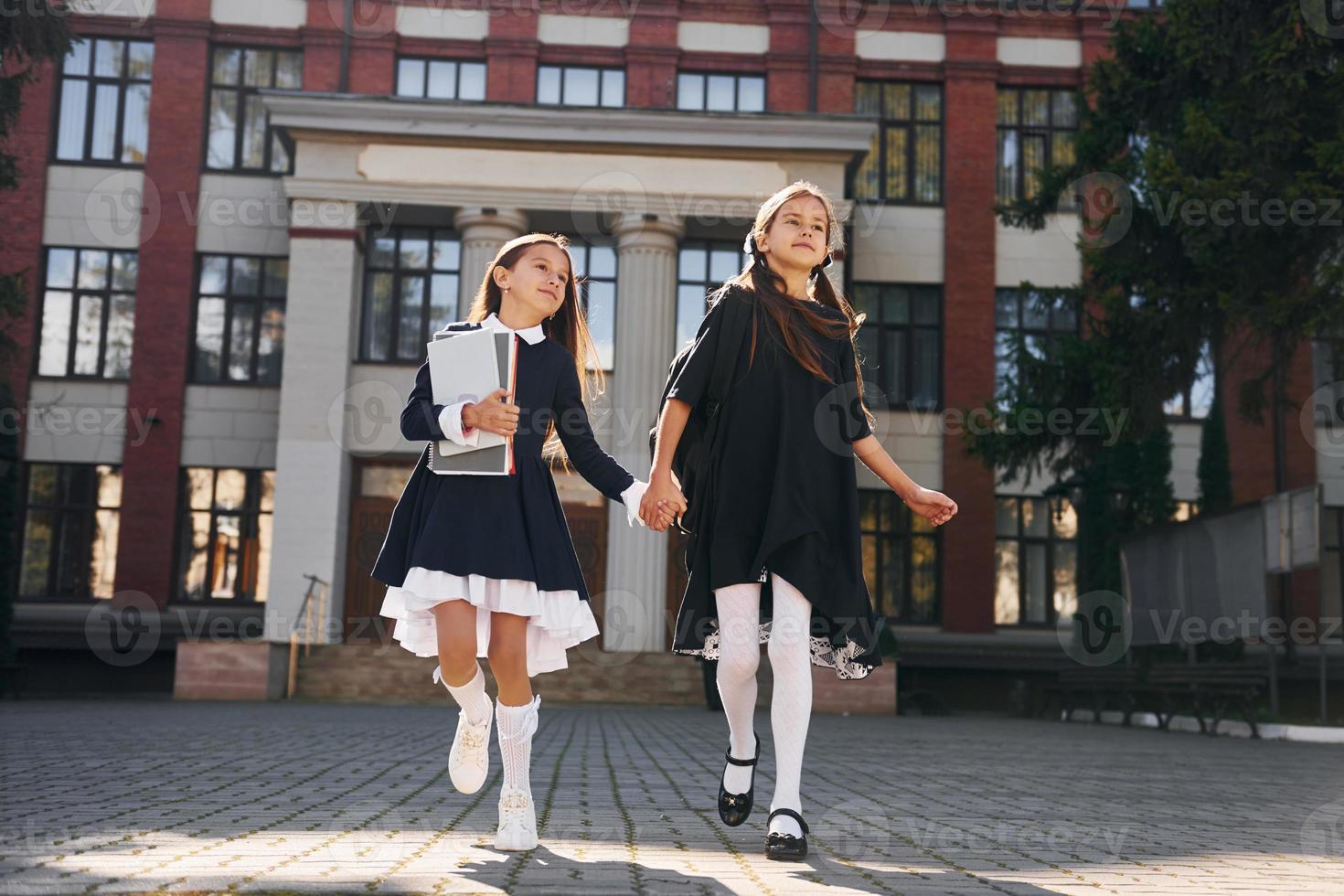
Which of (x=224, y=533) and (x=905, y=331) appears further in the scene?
(x=905, y=331)

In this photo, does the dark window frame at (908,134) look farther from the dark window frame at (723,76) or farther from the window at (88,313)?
the window at (88,313)

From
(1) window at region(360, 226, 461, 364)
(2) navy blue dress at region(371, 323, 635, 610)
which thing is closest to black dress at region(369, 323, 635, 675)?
(2) navy blue dress at region(371, 323, 635, 610)

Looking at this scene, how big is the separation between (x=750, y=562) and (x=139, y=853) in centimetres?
219

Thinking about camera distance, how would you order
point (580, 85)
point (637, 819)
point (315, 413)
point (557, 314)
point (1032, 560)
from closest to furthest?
point (557, 314)
point (637, 819)
point (315, 413)
point (1032, 560)
point (580, 85)

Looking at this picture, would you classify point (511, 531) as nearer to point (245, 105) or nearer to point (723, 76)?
point (723, 76)

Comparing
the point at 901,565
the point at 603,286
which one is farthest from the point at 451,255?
the point at 901,565

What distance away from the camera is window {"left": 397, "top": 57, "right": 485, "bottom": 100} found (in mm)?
27500

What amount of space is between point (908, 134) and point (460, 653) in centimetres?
2509

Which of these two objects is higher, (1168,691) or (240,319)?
(240,319)

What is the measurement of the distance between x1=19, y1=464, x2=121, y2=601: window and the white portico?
465 centimetres

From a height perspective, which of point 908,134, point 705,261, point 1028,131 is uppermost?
point 1028,131

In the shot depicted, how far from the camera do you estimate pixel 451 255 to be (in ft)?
85.5

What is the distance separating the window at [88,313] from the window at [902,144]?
14700 mm

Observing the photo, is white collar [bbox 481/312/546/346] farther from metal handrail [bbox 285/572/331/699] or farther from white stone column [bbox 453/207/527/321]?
white stone column [bbox 453/207/527/321]
